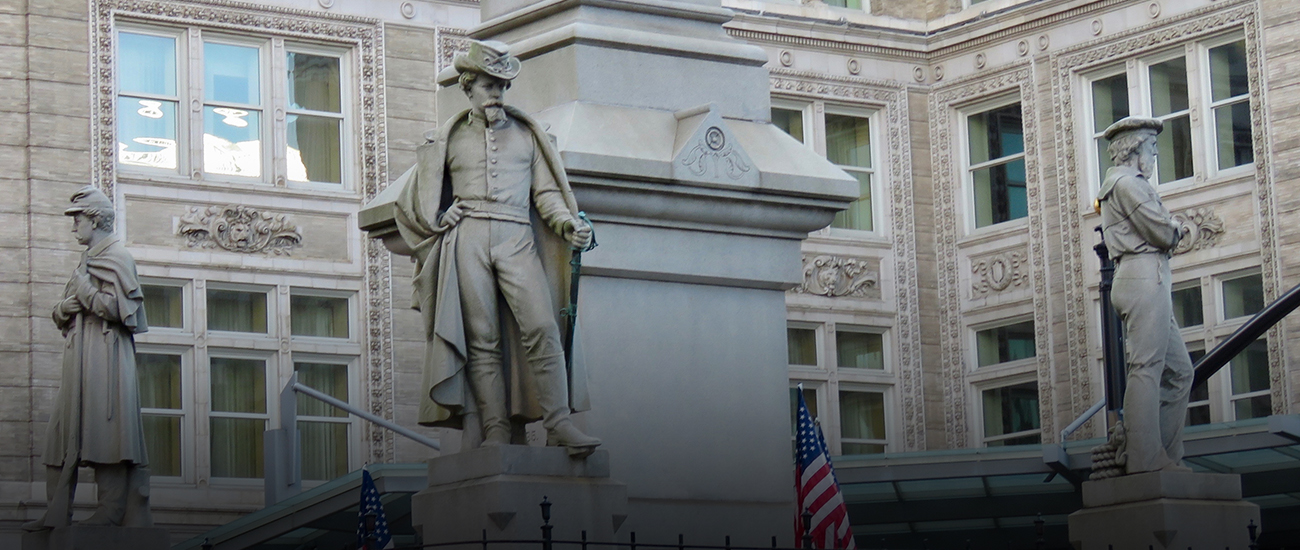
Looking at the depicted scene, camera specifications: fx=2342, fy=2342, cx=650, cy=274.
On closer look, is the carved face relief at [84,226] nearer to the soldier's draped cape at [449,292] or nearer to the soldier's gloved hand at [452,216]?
the soldier's draped cape at [449,292]

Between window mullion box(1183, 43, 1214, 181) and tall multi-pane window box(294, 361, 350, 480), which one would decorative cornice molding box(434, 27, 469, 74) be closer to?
tall multi-pane window box(294, 361, 350, 480)

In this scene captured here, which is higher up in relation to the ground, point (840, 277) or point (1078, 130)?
point (1078, 130)

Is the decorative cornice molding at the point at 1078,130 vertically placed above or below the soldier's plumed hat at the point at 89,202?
above

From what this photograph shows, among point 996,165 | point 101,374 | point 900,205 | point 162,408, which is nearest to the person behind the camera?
point 101,374

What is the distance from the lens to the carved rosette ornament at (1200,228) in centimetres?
2684

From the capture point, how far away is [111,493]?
40.1 feet

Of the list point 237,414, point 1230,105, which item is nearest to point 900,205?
point 1230,105

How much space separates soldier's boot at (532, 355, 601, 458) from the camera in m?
7.94

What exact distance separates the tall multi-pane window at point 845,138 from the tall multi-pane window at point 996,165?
4.26 feet

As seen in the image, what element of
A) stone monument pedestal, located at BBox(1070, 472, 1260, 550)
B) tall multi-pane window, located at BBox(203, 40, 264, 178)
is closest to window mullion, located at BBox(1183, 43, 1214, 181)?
tall multi-pane window, located at BBox(203, 40, 264, 178)

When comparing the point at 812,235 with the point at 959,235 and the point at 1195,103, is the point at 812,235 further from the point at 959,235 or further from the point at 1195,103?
the point at 1195,103

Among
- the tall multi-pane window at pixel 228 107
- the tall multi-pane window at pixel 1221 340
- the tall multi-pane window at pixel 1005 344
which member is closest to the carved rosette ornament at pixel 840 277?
the tall multi-pane window at pixel 1005 344

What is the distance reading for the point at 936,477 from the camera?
67.3ft

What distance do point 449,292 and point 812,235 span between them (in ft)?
70.7
